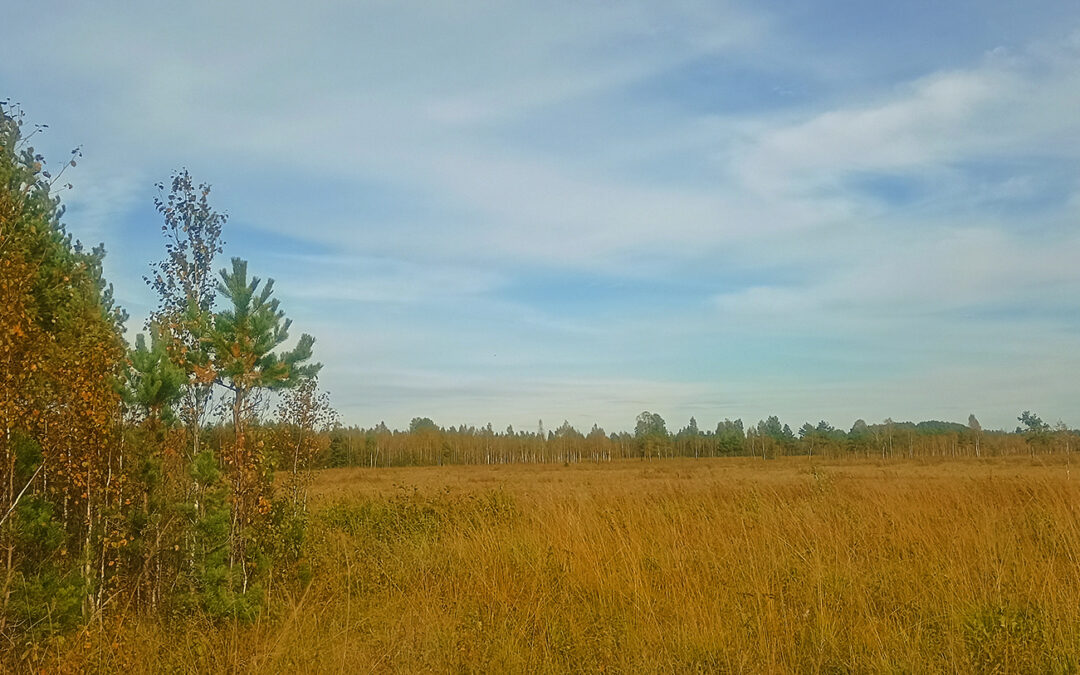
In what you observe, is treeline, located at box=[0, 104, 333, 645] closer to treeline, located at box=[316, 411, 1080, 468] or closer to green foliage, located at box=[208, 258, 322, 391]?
green foliage, located at box=[208, 258, 322, 391]

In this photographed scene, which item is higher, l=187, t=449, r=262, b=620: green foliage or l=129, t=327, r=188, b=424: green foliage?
l=129, t=327, r=188, b=424: green foliage

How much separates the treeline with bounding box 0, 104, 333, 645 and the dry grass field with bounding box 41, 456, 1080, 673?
1.21ft

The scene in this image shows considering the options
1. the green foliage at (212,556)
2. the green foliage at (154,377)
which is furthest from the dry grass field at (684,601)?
the green foliage at (154,377)

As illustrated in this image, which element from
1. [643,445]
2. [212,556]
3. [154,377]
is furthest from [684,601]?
[643,445]

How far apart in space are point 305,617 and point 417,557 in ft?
5.66

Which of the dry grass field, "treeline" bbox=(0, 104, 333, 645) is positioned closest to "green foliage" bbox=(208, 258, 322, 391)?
"treeline" bbox=(0, 104, 333, 645)

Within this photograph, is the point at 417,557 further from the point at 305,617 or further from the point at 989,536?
the point at 989,536

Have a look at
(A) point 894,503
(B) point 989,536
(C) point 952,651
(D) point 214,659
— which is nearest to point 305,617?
(D) point 214,659

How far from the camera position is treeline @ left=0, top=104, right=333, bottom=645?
5.00 metres

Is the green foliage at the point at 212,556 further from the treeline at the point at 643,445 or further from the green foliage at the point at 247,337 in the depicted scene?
the treeline at the point at 643,445

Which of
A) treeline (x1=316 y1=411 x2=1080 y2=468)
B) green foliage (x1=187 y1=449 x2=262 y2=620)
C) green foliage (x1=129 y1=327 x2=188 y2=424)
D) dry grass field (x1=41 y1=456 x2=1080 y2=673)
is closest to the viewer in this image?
dry grass field (x1=41 y1=456 x2=1080 y2=673)

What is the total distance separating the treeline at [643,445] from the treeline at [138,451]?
66487 millimetres

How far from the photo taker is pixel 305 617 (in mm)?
5418

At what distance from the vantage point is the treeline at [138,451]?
5.00 m
